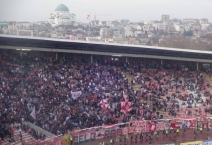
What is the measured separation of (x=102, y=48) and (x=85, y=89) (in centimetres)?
378

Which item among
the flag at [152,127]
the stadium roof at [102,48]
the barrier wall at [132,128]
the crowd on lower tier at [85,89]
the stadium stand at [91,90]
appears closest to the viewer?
the barrier wall at [132,128]

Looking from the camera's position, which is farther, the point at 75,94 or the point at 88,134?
the point at 75,94

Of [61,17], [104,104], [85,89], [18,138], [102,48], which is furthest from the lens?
[61,17]

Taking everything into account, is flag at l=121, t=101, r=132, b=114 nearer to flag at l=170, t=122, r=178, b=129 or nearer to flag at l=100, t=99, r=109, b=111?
flag at l=100, t=99, r=109, b=111

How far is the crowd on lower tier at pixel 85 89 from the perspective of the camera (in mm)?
16562

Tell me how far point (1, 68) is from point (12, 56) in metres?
1.63

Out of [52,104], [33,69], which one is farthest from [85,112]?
[33,69]

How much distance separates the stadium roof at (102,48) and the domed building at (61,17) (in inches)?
79.7

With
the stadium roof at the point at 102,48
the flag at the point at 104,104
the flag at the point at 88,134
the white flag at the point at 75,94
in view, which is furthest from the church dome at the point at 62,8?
the flag at the point at 88,134

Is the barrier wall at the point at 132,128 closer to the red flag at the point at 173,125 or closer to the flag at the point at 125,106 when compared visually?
the red flag at the point at 173,125

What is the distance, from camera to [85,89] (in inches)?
766

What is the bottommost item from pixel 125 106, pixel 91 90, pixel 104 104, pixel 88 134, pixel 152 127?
pixel 152 127

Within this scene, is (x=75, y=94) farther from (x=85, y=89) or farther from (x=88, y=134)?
(x=88, y=134)

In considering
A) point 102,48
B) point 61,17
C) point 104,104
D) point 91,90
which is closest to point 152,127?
point 104,104
